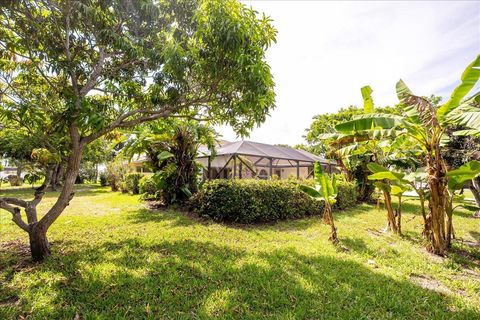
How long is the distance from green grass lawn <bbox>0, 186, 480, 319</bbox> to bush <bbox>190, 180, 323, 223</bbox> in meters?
0.94

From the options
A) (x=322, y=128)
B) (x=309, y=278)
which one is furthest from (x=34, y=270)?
(x=322, y=128)

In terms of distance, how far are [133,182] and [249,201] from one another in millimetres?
11284

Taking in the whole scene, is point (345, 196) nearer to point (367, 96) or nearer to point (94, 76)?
point (367, 96)

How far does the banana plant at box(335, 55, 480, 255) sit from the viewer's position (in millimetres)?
4797

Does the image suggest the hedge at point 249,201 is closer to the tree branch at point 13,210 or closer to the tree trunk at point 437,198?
the tree trunk at point 437,198

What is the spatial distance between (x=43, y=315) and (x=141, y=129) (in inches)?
337

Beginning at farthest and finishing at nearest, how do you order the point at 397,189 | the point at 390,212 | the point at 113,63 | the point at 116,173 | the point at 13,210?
the point at 116,173
the point at 390,212
the point at 113,63
the point at 397,189
the point at 13,210

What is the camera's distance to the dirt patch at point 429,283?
387cm

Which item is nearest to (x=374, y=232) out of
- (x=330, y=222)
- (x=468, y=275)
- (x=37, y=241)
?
(x=330, y=222)

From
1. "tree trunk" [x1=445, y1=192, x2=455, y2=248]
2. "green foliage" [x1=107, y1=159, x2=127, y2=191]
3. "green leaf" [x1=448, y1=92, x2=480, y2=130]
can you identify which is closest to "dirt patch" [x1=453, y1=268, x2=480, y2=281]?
"tree trunk" [x1=445, y1=192, x2=455, y2=248]

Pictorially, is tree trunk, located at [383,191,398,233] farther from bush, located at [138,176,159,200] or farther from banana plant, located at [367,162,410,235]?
bush, located at [138,176,159,200]

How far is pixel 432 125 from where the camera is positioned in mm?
4863

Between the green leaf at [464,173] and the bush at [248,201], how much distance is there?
15.3ft

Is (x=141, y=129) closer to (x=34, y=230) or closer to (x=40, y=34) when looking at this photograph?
(x=40, y=34)
